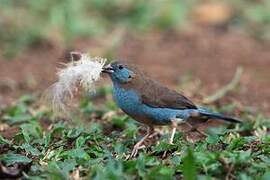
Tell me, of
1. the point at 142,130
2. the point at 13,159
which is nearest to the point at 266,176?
the point at 13,159

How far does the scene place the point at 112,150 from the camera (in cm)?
534

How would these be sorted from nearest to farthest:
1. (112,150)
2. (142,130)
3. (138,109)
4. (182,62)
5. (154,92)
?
(112,150), (138,109), (154,92), (142,130), (182,62)

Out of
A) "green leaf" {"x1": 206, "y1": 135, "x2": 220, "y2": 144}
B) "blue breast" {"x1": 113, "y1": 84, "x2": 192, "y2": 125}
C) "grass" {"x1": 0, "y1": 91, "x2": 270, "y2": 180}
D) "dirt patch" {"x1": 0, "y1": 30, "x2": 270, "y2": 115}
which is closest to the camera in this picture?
"grass" {"x1": 0, "y1": 91, "x2": 270, "y2": 180}

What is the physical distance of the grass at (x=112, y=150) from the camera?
4.50 metres

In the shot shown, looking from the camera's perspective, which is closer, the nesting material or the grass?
the grass

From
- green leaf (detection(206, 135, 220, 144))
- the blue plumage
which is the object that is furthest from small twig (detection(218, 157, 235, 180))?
the blue plumage

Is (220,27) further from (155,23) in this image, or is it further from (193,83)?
(193,83)

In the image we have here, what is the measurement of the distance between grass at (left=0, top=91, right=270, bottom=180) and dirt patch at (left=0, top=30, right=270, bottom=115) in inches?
45.3

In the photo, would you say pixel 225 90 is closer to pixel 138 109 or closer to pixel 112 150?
pixel 138 109

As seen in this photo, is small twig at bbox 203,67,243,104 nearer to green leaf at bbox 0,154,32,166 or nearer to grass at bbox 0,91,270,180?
grass at bbox 0,91,270,180

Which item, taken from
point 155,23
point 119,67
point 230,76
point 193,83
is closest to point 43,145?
point 119,67

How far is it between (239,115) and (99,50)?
274 centimetres

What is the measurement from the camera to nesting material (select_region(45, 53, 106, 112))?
18.3 feet

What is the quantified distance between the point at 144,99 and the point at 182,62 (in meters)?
3.79
